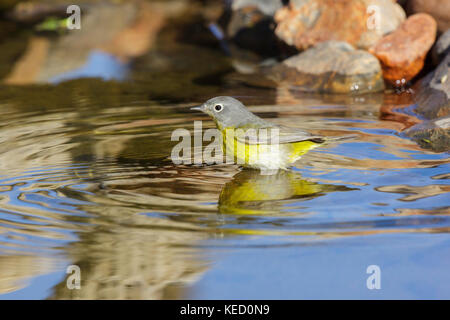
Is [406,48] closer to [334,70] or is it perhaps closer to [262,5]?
[334,70]

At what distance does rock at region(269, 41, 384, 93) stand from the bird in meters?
3.88

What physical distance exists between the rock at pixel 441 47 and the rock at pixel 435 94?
44 cm

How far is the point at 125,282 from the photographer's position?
4070 mm

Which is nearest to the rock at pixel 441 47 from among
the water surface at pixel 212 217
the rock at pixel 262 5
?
the water surface at pixel 212 217

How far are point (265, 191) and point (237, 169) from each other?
27.7 inches

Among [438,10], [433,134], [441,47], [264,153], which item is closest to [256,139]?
[264,153]

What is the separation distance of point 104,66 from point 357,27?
14.4 feet

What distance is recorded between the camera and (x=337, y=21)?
10.9 m

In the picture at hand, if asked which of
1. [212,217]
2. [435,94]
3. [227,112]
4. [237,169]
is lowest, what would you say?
[212,217]

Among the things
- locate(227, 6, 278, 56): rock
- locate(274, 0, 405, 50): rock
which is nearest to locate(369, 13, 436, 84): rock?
locate(274, 0, 405, 50): rock
